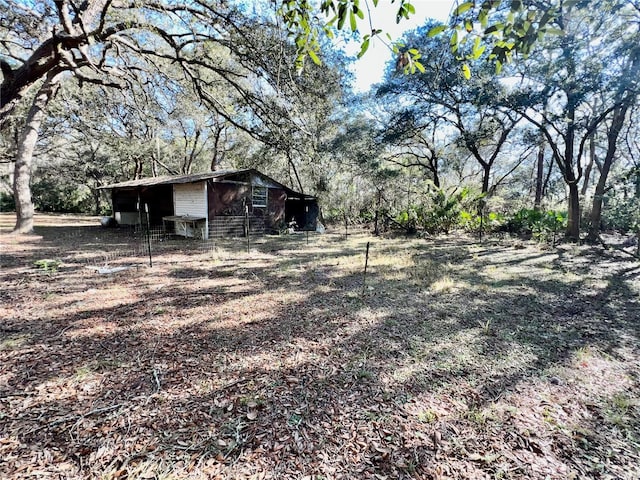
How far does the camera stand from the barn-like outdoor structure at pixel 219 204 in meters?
12.2

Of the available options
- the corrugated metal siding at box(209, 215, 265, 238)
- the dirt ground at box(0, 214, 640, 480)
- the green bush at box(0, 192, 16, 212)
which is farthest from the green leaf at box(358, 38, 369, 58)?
the green bush at box(0, 192, 16, 212)

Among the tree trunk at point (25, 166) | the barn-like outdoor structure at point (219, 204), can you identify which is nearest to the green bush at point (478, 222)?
the barn-like outdoor structure at point (219, 204)

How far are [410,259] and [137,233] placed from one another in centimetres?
1138

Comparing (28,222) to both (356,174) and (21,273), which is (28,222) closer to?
(21,273)

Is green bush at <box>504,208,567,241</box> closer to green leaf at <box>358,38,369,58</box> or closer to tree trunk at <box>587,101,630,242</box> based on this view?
tree trunk at <box>587,101,630,242</box>

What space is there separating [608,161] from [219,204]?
1424cm

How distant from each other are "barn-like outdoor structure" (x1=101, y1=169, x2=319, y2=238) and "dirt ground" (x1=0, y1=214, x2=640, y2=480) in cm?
654

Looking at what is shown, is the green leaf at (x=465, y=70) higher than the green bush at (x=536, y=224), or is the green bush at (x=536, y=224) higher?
the green leaf at (x=465, y=70)

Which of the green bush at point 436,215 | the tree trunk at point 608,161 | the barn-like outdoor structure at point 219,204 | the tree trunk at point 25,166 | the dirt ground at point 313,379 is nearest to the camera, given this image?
the dirt ground at point 313,379

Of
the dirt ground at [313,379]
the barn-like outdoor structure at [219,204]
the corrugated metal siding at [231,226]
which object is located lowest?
A: the dirt ground at [313,379]

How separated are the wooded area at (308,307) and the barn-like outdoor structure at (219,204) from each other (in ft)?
0.71

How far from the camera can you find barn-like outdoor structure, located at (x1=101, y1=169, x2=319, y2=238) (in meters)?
12.2

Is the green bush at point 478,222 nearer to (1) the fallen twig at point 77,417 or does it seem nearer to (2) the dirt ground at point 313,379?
(2) the dirt ground at point 313,379

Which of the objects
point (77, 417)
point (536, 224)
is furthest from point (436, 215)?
point (77, 417)
